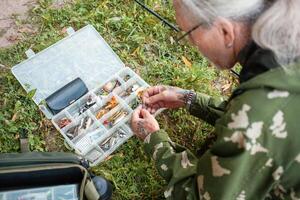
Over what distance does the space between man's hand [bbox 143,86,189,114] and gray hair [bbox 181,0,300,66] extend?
824 mm

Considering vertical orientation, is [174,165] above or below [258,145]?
below

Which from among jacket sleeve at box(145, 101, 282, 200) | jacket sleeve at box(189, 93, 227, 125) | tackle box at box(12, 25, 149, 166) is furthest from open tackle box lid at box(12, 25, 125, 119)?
jacket sleeve at box(145, 101, 282, 200)

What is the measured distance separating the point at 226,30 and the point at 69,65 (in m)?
1.32

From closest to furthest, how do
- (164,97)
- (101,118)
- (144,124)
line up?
1. (144,124)
2. (164,97)
3. (101,118)

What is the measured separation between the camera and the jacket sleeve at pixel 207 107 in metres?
2.01

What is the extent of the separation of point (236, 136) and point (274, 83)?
18 centimetres

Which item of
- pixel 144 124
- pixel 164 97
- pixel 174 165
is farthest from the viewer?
pixel 164 97

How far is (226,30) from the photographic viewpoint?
1.27m

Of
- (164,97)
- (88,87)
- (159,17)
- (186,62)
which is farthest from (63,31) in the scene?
(164,97)

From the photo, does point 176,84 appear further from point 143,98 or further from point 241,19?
point 241,19

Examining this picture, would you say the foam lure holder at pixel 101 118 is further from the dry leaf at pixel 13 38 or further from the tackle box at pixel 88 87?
the dry leaf at pixel 13 38

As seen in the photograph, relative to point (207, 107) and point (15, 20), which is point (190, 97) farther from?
point (15, 20)

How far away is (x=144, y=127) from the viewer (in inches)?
76.6

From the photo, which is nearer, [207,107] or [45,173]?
[45,173]
